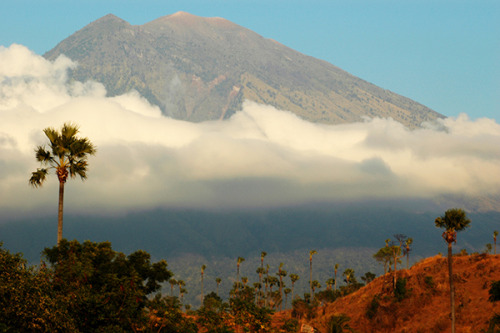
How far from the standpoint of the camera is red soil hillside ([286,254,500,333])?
288 feet

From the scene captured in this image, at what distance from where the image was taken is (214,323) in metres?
49.7

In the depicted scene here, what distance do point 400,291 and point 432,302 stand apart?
6397 millimetres

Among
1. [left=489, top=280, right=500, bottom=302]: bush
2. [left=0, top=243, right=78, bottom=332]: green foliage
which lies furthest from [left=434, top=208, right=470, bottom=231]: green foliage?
[left=0, top=243, right=78, bottom=332]: green foliage

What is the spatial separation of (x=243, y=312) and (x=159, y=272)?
10330mm

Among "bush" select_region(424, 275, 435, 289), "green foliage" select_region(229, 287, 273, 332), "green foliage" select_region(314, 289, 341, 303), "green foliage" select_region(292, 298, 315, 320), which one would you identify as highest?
"bush" select_region(424, 275, 435, 289)

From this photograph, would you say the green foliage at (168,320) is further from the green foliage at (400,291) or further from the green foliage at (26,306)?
the green foliage at (400,291)

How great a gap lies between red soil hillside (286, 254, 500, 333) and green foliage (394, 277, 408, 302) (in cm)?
69

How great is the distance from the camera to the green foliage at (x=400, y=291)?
333 ft

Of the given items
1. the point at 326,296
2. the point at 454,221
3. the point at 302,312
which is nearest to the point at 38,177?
the point at 454,221

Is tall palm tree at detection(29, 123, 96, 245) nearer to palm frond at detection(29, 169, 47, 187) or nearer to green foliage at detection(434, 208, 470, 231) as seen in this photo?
palm frond at detection(29, 169, 47, 187)

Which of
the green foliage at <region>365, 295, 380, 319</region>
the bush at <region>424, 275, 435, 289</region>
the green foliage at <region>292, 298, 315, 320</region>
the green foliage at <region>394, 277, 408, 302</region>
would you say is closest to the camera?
the green foliage at <region>365, 295, 380, 319</region>

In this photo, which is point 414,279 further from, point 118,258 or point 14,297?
point 14,297

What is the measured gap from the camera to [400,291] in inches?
4043

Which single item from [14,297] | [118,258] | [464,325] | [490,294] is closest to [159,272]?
[118,258]
